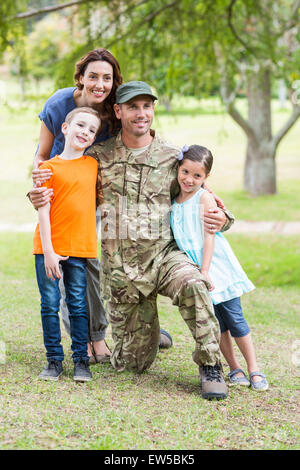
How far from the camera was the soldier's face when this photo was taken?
3.60 metres

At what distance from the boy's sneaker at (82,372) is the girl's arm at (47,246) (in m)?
0.53

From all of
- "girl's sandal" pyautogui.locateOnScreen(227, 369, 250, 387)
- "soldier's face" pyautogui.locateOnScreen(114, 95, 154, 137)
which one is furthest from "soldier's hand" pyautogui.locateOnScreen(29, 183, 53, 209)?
"girl's sandal" pyautogui.locateOnScreen(227, 369, 250, 387)

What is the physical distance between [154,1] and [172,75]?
3.17ft

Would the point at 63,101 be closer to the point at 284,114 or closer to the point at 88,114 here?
the point at 88,114

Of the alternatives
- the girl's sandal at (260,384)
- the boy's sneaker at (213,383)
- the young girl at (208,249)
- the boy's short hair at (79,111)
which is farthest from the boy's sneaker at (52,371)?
the boy's short hair at (79,111)

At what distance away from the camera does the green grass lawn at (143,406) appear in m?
2.87

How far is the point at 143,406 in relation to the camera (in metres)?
3.28

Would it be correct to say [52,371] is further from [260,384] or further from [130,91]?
[130,91]

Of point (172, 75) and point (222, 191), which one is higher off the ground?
point (172, 75)

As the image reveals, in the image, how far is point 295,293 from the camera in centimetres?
724

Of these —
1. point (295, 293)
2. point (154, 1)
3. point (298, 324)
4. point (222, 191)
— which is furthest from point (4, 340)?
point (222, 191)

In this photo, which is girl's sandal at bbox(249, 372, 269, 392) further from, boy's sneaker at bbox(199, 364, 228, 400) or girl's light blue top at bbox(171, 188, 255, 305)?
girl's light blue top at bbox(171, 188, 255, 305)

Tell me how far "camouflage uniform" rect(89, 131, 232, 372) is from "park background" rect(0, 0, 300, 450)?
39 centimetres

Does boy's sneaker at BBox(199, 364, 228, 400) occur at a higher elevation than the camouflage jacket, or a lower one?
lower
